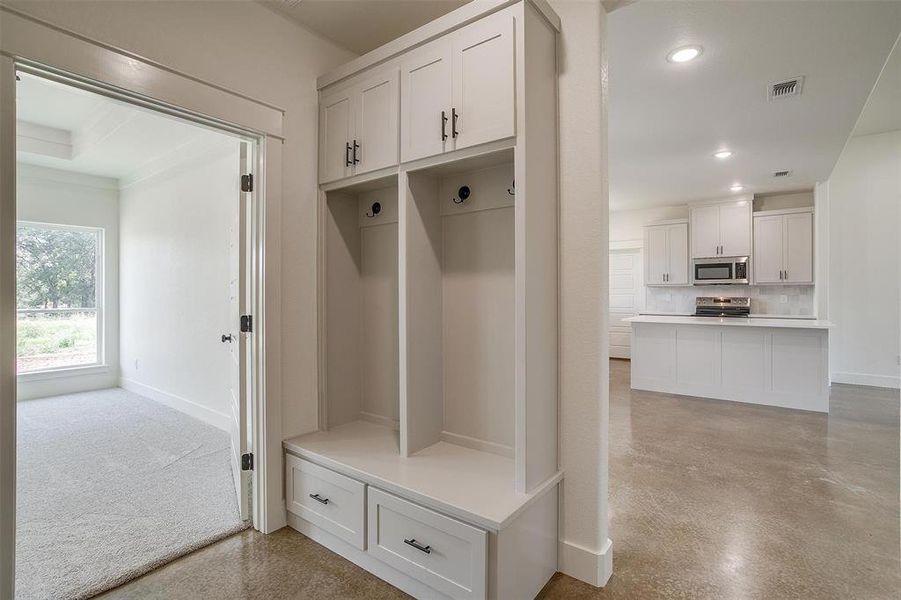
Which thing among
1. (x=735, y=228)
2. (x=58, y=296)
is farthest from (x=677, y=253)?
(x=58, y=296)

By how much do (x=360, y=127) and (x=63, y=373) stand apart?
556 centimetres

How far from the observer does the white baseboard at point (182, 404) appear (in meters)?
4.00

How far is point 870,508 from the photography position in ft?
8.48

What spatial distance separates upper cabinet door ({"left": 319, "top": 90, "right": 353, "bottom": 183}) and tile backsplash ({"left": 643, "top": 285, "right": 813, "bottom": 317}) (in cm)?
708

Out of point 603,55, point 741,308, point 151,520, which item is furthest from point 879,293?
point 151,520

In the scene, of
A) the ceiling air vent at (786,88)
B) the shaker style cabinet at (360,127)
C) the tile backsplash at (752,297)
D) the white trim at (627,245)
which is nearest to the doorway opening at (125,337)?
the shaker style cabinet at (360,127)

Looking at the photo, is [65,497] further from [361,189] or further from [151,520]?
[361,189]

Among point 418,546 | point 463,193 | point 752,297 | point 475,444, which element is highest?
point 463,193

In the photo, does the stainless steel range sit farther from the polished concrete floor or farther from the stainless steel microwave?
the polished concrete floor

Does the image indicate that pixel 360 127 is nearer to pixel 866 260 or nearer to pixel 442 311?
pixel 442 311

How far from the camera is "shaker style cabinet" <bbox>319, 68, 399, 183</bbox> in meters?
2.22

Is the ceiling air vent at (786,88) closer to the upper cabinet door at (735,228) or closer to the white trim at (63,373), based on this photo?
the upper cabinet door at (735,228)

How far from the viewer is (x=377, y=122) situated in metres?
2.27

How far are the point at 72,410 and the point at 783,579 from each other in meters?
6.23
